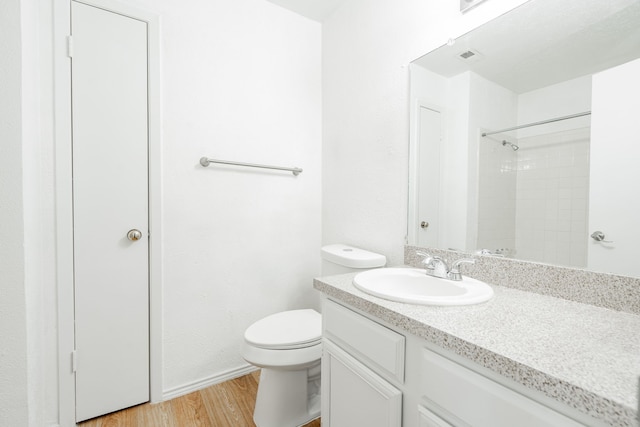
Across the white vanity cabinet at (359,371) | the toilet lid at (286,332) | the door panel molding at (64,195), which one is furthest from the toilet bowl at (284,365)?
the door panel molding at (64,195)

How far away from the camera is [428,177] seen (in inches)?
51.9

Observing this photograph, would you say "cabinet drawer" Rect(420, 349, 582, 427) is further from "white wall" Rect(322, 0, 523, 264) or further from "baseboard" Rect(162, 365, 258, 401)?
"baseboard" Rect(162, 365, 258, 401)

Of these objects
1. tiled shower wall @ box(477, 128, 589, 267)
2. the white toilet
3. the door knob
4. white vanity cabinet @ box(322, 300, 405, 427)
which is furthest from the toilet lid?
tiled shower wall @ box(477, 128, 589, 267)

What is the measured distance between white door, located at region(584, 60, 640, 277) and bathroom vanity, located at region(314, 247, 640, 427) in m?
0.16

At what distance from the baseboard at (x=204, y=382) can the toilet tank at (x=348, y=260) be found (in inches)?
31.1

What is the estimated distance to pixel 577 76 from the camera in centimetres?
87

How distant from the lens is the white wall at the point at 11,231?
768mm

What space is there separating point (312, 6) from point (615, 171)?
5.85 feet

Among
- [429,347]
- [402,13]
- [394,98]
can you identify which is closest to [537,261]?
[429,347]

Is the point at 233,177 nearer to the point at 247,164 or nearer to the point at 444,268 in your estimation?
the point at 247,164

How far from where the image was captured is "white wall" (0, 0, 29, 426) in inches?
30.2

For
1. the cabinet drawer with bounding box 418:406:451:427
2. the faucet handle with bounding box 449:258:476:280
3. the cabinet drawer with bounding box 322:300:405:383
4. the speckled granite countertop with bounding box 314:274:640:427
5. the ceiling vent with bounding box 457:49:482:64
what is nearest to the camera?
the speckled granite countertop with bounding box 314:274:640:427

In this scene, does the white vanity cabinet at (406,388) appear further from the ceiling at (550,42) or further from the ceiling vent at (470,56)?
the ceiling vent at (470,56)

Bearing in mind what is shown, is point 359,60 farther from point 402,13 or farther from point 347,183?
point 347,183
